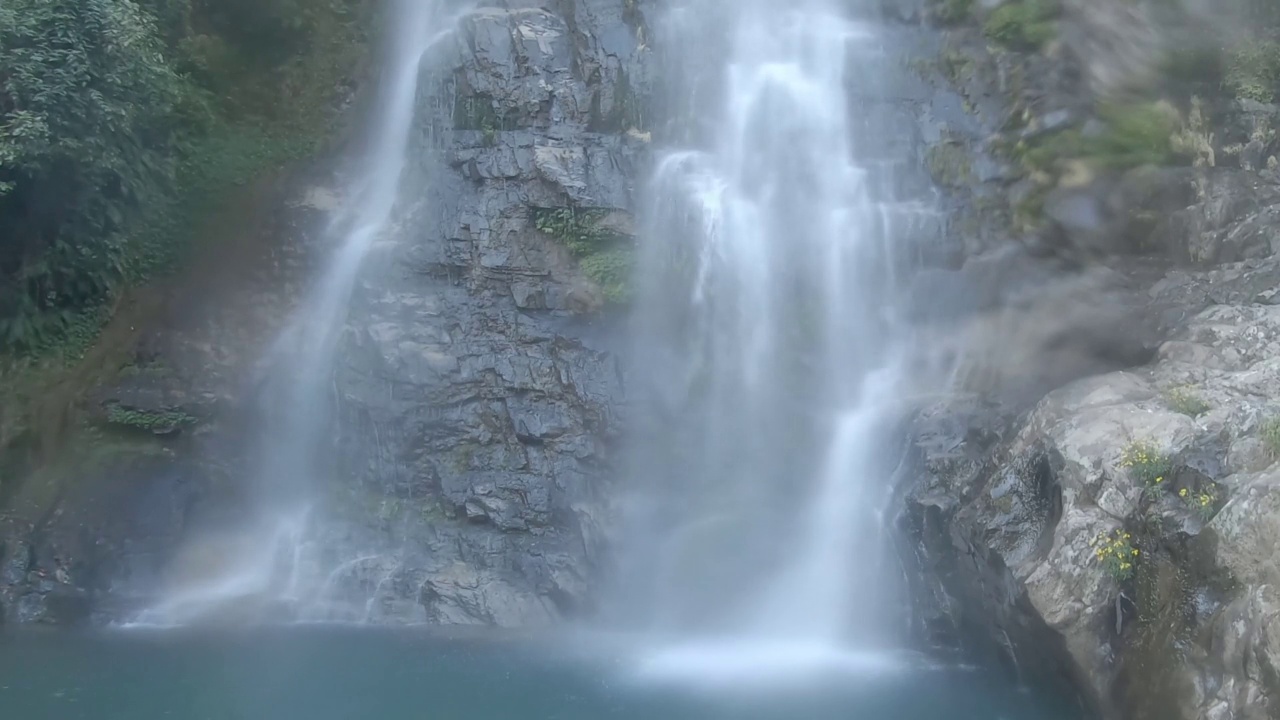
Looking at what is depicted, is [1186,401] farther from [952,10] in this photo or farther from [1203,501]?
[952,10]

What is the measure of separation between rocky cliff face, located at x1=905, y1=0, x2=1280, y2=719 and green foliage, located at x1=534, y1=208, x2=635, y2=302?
467cm

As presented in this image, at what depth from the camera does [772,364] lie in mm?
13969

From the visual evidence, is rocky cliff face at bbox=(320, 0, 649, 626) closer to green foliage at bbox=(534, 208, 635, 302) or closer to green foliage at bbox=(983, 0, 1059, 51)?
green foliage at bbox=(534, 208, 635, 302)

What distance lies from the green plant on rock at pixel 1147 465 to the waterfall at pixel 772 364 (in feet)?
11.2

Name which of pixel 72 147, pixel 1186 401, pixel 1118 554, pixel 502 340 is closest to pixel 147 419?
pixel 72 147

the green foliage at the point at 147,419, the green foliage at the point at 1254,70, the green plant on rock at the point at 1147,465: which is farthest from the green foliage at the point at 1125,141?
the green foliage at the point at 147,419

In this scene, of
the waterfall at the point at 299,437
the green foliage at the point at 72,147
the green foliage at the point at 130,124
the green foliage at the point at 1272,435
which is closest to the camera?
the green foliage at the point at 1272,435

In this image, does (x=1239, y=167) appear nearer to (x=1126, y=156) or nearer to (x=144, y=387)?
(x=1126, y=156)

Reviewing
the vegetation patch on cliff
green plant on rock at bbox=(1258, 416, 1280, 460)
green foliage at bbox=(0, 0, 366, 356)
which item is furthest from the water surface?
green foliage at bbox=(0, 0, 366, 356)

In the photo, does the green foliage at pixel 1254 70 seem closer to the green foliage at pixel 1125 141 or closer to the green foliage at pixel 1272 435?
the green foliage at pixel 1125 141

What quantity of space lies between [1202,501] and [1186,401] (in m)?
1.39

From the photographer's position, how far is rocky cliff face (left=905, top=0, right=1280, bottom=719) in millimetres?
8352

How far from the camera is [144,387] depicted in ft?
47.8

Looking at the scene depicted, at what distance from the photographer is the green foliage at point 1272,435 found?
322 inches
